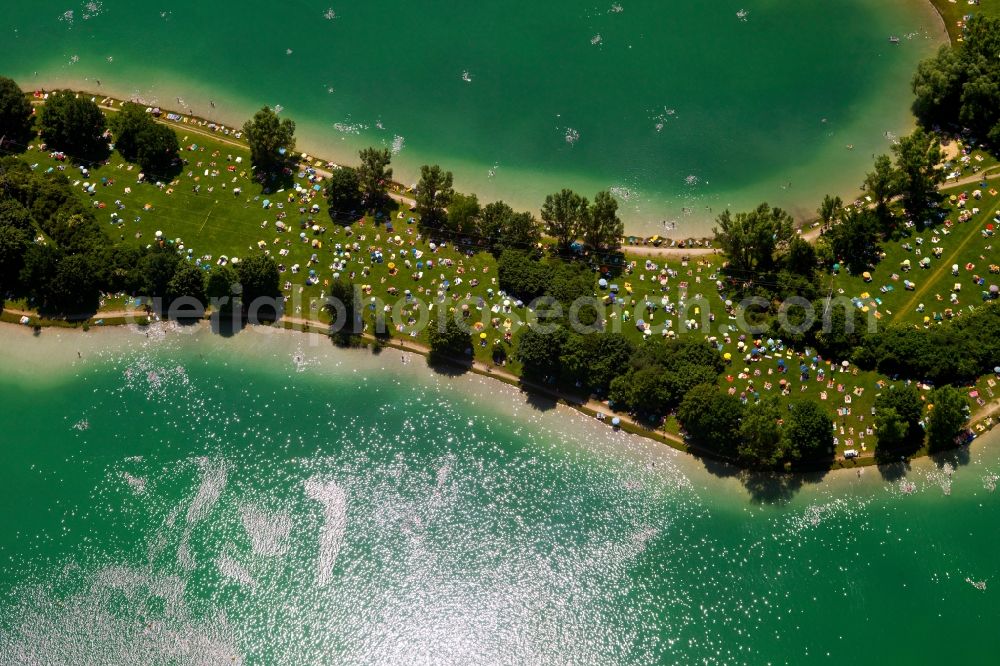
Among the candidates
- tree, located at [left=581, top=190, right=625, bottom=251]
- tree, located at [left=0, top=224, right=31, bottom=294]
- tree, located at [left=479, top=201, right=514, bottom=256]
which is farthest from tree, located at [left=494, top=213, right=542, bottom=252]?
tree, located at [left=0, top=224, right=31, bottom=294]

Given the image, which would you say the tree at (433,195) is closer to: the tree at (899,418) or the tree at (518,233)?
the tree at (518,233)

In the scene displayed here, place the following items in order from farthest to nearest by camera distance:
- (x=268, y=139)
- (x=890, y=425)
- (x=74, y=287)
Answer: (x=268, y=139) < (x=74, y=287) < (x=890, y=425)

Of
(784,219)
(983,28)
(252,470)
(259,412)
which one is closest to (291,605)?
(252,470)

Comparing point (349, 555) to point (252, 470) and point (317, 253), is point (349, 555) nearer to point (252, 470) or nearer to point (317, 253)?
point (252, 470)

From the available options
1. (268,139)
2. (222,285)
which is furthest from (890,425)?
(268,139)

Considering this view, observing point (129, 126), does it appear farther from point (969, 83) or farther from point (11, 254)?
point (969, 83)
